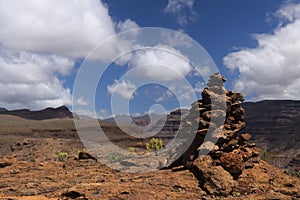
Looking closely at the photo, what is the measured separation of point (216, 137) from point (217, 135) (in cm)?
21

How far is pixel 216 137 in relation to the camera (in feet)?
73.6

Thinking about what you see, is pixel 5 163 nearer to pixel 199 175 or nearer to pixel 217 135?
pixel 199 175

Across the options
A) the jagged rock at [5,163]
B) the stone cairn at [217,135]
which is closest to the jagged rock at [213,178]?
the stone cairn at [217,135]

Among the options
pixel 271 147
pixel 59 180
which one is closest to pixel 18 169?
pixel 59 180

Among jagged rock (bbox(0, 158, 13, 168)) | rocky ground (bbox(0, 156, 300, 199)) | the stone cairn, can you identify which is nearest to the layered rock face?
the stone cairn

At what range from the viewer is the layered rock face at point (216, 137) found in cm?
2075

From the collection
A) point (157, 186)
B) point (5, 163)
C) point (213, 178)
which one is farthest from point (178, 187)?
point (5, 163)

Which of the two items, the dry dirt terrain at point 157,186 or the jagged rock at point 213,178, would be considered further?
the jagged rock at point 213,178

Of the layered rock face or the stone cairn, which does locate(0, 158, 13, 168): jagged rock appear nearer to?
the stone cairn

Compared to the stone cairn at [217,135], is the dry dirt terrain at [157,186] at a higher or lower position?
lower

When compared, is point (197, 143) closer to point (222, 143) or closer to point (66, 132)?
point (222, 143)

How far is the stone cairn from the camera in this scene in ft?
69.6

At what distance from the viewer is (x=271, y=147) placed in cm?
18450

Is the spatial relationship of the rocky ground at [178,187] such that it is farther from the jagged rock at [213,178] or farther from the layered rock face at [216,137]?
the layered rock face at [216,137]
